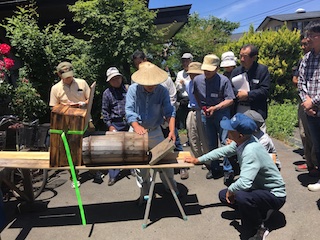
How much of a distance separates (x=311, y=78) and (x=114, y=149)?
265 cm

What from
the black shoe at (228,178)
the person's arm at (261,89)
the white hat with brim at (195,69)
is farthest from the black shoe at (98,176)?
the person's arm at (261,89)

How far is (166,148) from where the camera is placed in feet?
10.8

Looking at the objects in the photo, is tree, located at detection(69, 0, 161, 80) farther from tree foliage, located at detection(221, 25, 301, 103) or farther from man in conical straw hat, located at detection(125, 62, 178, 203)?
tree foliage, located at detection(221, 25, 301, 103)

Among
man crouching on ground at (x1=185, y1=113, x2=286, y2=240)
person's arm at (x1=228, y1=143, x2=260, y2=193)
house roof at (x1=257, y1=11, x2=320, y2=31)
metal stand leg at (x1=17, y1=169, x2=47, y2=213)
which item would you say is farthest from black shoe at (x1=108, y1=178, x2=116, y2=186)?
house roof at (x1=257, y1=11, x2=320, y2=31)

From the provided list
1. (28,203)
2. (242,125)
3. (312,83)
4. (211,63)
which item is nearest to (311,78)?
(312,83)

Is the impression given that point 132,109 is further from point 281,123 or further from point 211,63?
point 281,123

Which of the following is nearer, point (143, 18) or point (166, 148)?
point (166, 148)

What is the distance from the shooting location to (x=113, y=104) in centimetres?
487

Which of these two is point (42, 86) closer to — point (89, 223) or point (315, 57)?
point (89, 223)

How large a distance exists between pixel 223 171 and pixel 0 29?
6.41 metres

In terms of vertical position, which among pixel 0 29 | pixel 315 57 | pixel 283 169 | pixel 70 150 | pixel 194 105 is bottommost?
pixel 283 169

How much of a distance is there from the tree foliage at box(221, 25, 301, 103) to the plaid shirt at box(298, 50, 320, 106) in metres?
6.94

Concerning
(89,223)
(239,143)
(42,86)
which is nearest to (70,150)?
(89,223)


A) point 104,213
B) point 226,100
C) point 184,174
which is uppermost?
point 226,100
